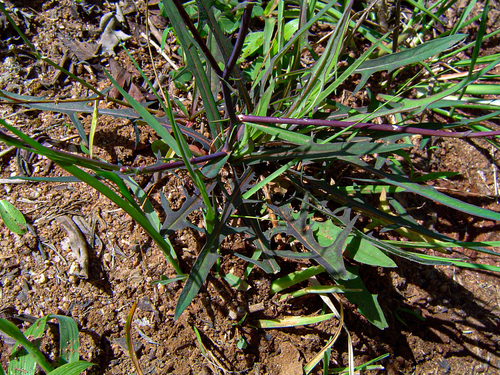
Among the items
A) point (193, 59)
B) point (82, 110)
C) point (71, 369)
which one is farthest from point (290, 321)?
point (82, 110)

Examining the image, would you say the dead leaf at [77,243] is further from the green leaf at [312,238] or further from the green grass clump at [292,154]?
the green leaf at [312,238]

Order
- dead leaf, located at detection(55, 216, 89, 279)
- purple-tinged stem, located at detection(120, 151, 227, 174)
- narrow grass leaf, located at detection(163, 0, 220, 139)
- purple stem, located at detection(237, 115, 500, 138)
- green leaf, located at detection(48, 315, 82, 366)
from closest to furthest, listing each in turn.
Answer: purple-tinged stem, located at detection(120, 151, 227, 174), purple stem, located at detection(237, 115, 500, 138), narrow grass leaf, located at detection(163, 0, 220, 139), green leaf, located at detection(48, 315, 82, 366), dead leaf, located at detection(55, 216, 89, 279)

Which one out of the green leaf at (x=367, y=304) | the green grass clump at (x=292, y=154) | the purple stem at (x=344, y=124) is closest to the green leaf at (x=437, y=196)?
the green grass clump at (x=292, y=154)

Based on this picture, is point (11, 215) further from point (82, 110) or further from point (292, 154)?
A: point (292, 154)

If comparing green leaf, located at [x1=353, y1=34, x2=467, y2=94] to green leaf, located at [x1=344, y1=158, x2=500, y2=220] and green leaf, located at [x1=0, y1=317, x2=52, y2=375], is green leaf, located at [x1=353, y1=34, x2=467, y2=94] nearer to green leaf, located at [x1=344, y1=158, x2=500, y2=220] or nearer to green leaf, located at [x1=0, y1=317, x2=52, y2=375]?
green leaf, located at [x1=344, y1=158, x2=500, y2=220]

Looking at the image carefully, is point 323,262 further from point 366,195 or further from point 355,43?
point 355,43

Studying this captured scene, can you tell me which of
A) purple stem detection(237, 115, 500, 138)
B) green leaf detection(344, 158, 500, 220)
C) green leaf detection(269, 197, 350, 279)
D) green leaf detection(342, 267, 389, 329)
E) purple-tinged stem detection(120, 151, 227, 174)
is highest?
purple stem detection(237, 115, 500, 138)

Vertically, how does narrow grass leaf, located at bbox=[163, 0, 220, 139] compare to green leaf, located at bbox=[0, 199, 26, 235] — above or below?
above

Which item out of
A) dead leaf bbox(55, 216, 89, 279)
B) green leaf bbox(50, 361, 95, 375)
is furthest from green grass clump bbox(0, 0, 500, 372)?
green leaf bbox(50, 361, 95, 375)

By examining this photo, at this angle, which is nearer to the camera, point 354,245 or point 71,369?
point 71,369
